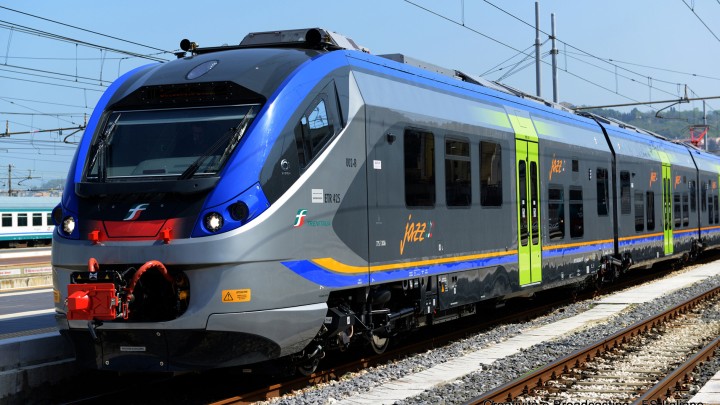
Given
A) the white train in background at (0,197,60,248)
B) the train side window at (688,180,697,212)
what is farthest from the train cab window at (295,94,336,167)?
the white train in background at (0,197,60,248)

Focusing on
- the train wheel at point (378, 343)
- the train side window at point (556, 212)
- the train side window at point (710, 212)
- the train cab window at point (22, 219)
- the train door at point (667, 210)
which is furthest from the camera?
the train cab window at point (22, 219)

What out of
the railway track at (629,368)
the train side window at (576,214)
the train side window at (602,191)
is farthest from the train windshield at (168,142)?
the train side window at (602,191)

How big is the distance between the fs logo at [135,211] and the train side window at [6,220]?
45.3 m

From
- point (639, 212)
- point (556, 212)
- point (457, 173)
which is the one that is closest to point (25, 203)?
point (639, 212)

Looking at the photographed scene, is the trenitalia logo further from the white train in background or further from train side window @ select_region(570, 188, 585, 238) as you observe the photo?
the white train in background

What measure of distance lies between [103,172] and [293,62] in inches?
87.1

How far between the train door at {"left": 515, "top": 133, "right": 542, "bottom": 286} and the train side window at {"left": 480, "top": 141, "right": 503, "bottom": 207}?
78 cm

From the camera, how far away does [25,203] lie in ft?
169

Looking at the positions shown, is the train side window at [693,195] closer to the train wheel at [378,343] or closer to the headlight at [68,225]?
the train wheel at [378,343]

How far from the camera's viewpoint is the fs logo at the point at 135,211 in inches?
314

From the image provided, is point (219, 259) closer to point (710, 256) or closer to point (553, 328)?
point (553, 328)

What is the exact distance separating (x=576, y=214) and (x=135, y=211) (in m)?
9.92

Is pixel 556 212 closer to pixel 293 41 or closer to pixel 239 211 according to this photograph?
pixel 293 41

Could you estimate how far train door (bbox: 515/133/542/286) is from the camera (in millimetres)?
13336
